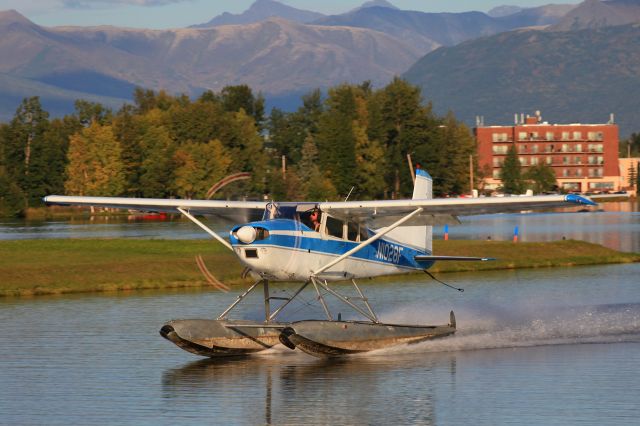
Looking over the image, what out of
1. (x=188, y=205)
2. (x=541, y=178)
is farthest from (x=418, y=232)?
(x=541, y=178)

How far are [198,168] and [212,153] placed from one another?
88.6 inches

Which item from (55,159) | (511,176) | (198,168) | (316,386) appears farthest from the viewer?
(511,176)

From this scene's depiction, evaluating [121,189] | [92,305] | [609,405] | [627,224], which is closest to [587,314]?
[609,405]

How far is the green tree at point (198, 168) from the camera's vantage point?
325 feet

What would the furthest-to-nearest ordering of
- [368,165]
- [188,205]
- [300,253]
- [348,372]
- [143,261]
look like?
[368,165] < [143,261] < [188,205] < [300,253] < [348,372]

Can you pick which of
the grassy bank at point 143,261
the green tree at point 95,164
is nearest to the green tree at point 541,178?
the green tree at point 95,164

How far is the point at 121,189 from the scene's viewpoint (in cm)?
10425

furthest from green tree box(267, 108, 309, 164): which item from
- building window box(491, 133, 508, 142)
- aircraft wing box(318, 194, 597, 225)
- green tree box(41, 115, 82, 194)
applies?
aircraft wing box(318, 194, 597, 225)

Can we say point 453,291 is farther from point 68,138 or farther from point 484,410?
point 68,138

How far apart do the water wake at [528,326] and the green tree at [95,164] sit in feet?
267

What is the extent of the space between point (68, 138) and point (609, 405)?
361ft

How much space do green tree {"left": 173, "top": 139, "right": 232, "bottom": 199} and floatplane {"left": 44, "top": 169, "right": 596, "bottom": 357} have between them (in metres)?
77.7

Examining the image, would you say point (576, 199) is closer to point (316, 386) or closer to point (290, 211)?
point (290, 211)

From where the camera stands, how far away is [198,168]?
10131 cm
